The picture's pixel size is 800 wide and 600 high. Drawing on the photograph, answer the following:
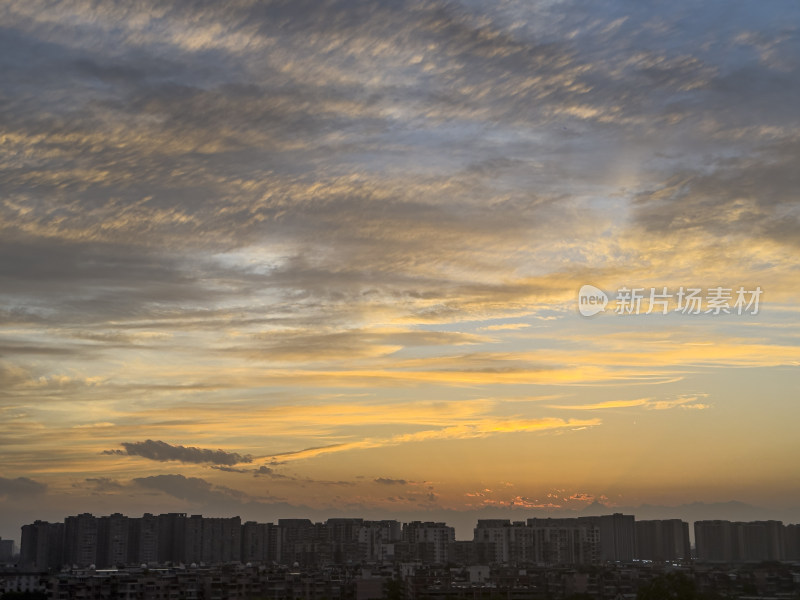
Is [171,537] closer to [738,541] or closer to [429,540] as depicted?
[429,540]

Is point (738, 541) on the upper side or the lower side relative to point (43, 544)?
upper

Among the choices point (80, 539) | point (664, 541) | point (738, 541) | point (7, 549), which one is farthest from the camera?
point (7, 549)

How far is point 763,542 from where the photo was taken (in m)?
71.4

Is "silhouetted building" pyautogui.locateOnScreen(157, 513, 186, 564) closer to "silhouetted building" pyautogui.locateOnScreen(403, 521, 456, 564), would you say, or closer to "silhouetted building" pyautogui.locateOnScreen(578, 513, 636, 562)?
"silhouetted building" pyautogui.locateOnScreen(403, 521, 456, 564)

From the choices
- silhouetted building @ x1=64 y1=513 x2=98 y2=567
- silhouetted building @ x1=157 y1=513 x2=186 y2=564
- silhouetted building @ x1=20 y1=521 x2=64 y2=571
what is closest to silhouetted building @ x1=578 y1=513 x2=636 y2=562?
silhouetted building @ x1=157 y1=513 x2=186 y2=564

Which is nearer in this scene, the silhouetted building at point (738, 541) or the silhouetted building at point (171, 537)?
the silhouetted building at point (738, 541)

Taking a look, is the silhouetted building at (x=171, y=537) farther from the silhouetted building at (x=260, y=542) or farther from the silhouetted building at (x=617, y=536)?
the silhouetted building at (x=617, y=536)

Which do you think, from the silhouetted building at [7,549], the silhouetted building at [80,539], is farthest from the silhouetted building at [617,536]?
the silhouetted building at [7,549]

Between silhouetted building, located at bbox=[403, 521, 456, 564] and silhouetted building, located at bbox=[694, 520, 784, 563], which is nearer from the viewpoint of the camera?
silhouetted building, located at bbox=[694, 520, 784, 563]

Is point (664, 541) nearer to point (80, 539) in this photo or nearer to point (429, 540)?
point (429, 540)

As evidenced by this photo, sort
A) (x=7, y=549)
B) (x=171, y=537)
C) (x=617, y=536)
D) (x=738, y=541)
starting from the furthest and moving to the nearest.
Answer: (x=7, y=549)
(x=171, y=537)
(x=617, y=536)
(x=738, y=541)

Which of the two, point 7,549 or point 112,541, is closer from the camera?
point 112,541

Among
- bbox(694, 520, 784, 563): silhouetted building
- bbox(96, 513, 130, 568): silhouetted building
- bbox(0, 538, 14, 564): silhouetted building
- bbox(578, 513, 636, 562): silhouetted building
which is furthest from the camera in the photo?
bbox(0, 538, 14, 564): silhouetted building

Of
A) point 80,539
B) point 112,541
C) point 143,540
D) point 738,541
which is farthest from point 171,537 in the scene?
point 738,541
